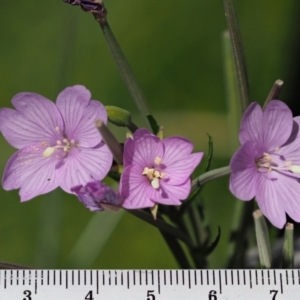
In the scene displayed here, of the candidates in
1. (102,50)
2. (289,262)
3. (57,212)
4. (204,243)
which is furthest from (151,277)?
(102,50)

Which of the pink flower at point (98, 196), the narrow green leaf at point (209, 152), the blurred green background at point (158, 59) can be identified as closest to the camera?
the pink flower at point (98, 196)

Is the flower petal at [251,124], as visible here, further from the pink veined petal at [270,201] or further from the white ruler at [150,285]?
the white ruler at [150,285]

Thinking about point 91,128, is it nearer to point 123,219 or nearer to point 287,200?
point 287,200

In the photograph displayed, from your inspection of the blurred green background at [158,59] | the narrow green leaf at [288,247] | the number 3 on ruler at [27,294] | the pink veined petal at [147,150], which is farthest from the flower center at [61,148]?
the blurred green background at [158,59]

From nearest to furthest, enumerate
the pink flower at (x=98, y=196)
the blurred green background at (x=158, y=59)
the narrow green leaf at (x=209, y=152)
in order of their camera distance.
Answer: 1. the pink flower at (x=98, y=196)
2. the narrow green leaf at (x=209, y=152)
3. the blurred green background at (x=158, y=59)

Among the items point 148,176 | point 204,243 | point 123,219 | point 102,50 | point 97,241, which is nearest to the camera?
point 148,176

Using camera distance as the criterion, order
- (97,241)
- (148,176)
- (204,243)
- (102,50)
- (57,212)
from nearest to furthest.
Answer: (148,176) < (204,243) < (57,212) < (97,241) < (102,50)

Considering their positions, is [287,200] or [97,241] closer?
[287,200]

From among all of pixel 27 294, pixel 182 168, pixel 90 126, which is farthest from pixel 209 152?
pixel 27 294
